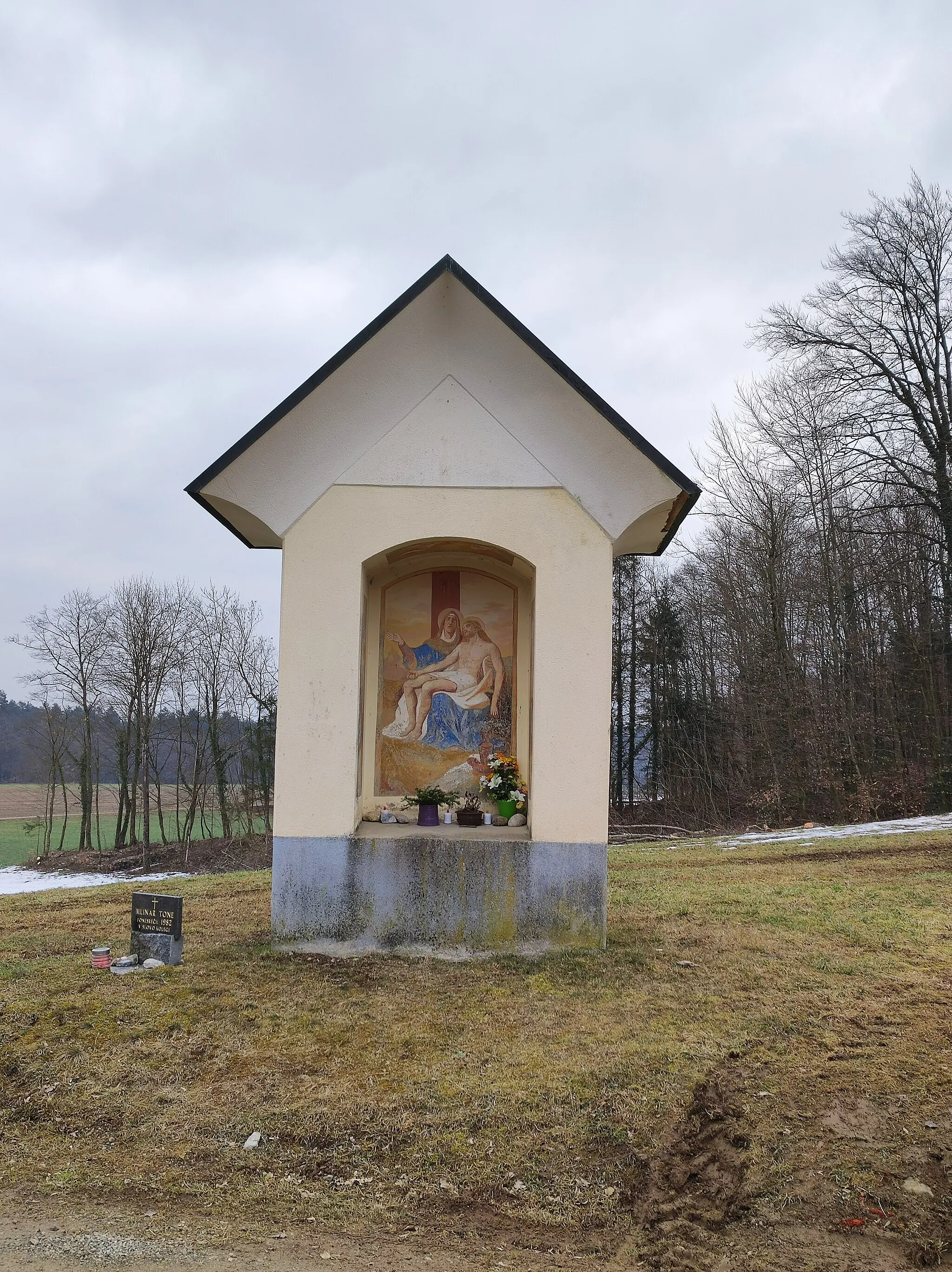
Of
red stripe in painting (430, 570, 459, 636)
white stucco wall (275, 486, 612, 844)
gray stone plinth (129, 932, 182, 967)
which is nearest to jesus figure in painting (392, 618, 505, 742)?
red stripe in painting (430, 570, 459, 636)

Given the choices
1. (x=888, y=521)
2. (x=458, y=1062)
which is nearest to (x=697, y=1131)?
(x=458, y=1062)

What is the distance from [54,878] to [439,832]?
1952cm

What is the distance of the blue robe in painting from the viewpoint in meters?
7.85

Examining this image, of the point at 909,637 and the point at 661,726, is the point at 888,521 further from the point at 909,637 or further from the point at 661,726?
the point at 661,726

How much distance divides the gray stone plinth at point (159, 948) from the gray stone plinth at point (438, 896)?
764 millimetres

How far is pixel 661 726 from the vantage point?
30.3 m

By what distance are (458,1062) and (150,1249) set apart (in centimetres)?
197

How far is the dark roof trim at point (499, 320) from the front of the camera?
22.1 feet

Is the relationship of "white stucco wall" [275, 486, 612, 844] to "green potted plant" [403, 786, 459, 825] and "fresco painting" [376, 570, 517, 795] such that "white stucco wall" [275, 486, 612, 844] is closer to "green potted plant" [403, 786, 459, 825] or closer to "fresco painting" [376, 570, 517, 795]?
"green potted plant" [403, 786, 459, 825]

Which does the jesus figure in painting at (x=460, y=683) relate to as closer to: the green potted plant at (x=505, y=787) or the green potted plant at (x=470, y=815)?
the green potted plant at (x=505, y=787)

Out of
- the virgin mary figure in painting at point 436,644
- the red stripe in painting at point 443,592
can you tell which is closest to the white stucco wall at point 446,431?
the red stripe in painting at point 443,592

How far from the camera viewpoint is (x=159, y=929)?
640 cm

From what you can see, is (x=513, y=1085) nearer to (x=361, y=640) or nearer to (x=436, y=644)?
(x=361, y=640)


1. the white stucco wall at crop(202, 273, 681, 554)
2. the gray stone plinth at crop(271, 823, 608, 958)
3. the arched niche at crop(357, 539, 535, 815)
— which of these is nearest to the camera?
the gray stone plinth at crop(271, 823, 608, 958)
